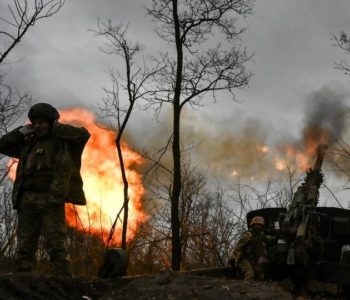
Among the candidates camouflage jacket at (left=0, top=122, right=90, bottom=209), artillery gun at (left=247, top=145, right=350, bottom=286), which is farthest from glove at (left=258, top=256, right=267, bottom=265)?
camouflage jacket at (left=0, top=122, right=90, bottom=209)

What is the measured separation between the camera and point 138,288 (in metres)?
6.18

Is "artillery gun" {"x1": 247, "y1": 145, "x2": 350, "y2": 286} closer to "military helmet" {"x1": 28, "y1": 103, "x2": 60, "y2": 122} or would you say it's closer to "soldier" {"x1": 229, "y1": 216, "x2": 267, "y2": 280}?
"soldier" {"x1": 229, "y1": 216, "x2": 267, "y2": 280}

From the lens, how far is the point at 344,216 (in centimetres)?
1091

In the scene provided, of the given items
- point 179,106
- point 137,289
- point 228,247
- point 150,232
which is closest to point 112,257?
point 137,289

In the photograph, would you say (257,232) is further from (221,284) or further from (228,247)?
(228,247)

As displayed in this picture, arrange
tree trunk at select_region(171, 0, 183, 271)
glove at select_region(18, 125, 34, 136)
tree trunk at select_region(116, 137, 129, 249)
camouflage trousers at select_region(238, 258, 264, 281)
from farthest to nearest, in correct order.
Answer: tree trunk at select_region(116, 137, 129, 249)
tree trunk at select_region(171, 0, 183, 271)
camouflage trousers at select_region(238, 258, 264, 281)
glove at select_region(18, 125, 34, 136)

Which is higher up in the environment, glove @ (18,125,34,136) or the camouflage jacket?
glove @ (18,125,34,136)

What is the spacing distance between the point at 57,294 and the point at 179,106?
10.5 m

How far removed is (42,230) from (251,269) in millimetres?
4147

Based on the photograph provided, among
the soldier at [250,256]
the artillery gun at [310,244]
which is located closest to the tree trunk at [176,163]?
the artillery gun at [310,244]

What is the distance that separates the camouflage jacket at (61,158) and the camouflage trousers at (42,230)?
0.43ft

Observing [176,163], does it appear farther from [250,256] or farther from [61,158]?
[61,158]

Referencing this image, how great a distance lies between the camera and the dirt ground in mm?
5117

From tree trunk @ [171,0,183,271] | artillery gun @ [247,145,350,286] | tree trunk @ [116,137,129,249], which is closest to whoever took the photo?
artillery gun @ [247,145,350,286]
